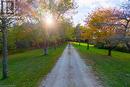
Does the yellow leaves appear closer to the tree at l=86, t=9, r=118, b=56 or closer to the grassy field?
the tree at l=86, t=9, r=118, b=56

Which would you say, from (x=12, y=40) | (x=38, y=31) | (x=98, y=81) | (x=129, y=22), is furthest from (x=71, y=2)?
(x=98, y=81)

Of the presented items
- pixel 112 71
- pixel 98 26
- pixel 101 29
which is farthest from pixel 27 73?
pixel 101 29

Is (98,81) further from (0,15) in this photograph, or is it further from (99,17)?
(99,17)

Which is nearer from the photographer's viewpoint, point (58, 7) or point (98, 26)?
point (98, 26)

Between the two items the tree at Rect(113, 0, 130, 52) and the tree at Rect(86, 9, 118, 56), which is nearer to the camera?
the tree at Rect(113, 0, 130, 52)

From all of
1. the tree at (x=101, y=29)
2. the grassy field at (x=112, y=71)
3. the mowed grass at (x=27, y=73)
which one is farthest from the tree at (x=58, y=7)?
the mowed grass at (x=27, y=73)

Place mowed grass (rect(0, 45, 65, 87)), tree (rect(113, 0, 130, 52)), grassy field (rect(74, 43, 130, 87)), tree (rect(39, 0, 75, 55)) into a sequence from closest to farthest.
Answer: mowed grass (rect(0, 45, 65, 87))
grassy field (rect(74, 43, 130, 87))
tree (rect(113, 0, 130, 52))
tree (rect(39, 0, 75, 55))

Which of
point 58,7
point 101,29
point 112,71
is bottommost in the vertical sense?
point 112,71

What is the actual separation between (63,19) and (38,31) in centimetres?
525

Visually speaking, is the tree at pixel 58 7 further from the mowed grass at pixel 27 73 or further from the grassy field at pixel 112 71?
the mowed grass at pixel 27 73

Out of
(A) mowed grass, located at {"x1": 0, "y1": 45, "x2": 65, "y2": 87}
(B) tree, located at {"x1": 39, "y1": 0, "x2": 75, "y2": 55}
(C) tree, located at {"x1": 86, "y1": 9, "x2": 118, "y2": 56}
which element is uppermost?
(B) tree, located at {"x1": 39, "y1": 0, "x2": 75, "y2": 55}

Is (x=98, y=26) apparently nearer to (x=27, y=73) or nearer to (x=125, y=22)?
(x=125, y=22)

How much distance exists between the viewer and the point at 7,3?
68.2 ft

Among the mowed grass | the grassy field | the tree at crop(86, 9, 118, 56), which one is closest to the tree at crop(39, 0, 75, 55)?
the tree at crop(86, 9, 118, 56)
